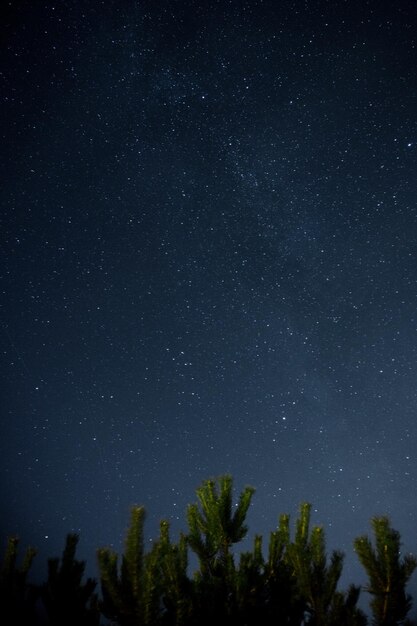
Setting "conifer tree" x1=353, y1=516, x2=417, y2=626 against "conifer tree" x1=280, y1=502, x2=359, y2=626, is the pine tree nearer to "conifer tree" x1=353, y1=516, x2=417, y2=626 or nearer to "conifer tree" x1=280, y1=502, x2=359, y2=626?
"conifer tree" x1=280, y1=502, x2=359, y2=626

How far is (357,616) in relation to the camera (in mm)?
2846

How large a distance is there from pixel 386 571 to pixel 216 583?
1351 millimetres

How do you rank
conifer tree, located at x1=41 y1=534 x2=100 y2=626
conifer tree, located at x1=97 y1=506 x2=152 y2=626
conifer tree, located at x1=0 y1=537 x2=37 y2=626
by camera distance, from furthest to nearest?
conifer tree, located at x1=0 y1=537 x2=37 y2=626, conifer tree, located at x1=41 y1=534 x2=100 y2=626, conifer tree, located at x1=97 y1=506 x2=152 y2=626

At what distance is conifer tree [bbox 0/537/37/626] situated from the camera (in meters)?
2.86

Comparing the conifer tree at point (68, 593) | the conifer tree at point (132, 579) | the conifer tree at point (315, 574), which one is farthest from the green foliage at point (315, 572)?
the conifer tree at point (68, 593)

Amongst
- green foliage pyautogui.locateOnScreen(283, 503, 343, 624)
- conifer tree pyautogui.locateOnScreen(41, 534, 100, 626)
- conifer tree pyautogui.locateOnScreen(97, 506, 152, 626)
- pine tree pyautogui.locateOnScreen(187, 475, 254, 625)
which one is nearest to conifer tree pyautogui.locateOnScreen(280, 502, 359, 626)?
green foliage pyautogui.locateOnScreen(283, 503, 343, 624)

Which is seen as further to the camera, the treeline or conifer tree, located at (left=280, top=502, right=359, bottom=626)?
conifer tree, located at (left=280, top=502, right=359, bottom=626)

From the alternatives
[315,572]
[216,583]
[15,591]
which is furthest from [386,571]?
[15,591]

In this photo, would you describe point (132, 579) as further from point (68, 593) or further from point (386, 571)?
point (386, 571)

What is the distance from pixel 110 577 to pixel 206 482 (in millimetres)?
1198

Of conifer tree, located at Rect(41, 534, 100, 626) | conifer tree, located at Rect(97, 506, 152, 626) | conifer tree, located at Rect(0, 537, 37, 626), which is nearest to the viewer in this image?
conifer tree, located at Rect(97, 506, 152, 626)

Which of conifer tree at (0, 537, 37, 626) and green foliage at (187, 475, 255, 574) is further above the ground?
green foliage at (187, 475, 255, 574)

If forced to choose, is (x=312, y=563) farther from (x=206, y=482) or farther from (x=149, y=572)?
(x=149, y=572)

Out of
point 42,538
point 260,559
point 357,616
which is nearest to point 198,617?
point 260,559
